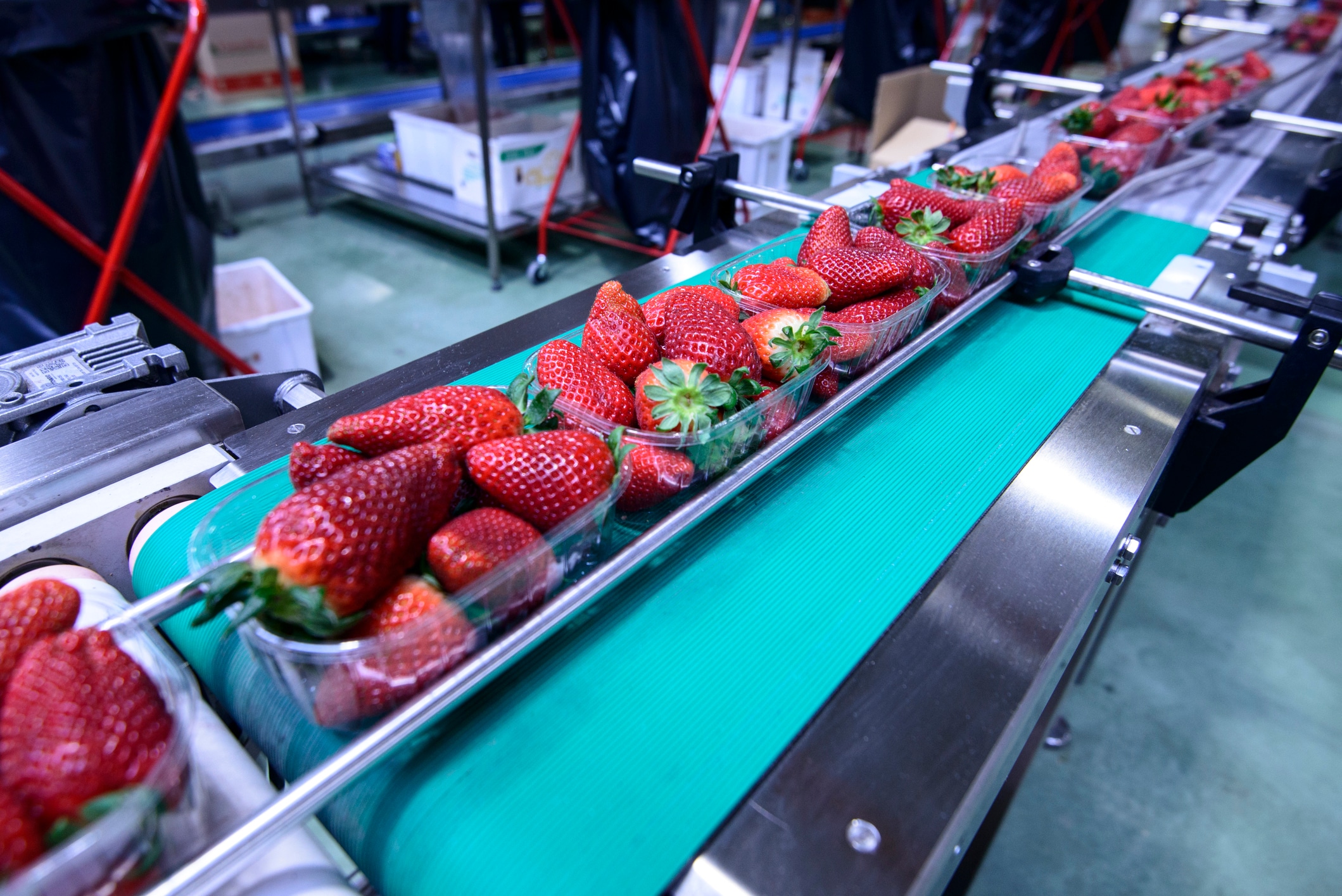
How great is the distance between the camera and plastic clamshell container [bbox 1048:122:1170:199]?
1.83 m

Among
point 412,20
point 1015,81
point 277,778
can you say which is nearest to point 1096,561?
point 277,778

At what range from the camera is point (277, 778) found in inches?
29.7

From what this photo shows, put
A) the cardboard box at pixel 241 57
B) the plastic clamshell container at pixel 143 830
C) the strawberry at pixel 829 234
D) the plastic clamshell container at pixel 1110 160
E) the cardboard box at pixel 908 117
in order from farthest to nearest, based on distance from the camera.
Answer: the cardboard box at pixel 241 57
the cardboard box at pixel 908 117
the plastic clamshell container at pixel 1110 160
the strawberry at pixel 829 234
the plastic clamshell container at pixel 143 830

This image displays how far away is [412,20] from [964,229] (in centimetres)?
901

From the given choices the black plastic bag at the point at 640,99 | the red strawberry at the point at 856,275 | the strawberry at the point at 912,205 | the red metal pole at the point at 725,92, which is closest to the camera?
the red strawberry at the point at 856,275

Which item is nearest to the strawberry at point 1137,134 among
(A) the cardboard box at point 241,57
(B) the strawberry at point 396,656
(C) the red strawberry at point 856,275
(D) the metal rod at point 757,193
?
(D) the metal rod at point 757,193

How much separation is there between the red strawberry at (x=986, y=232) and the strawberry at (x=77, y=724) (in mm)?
1245

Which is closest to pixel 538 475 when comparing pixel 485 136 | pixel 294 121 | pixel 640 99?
pixel 485 136

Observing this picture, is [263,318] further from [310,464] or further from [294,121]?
[310,464]

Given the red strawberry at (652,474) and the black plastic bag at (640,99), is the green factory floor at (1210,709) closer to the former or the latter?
→ the black plastic bag at (640,99)

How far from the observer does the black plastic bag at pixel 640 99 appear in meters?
3.17

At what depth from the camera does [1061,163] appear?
5.46 feet

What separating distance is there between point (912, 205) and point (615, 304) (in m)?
0.69

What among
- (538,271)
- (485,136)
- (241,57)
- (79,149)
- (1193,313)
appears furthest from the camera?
(241,57)
